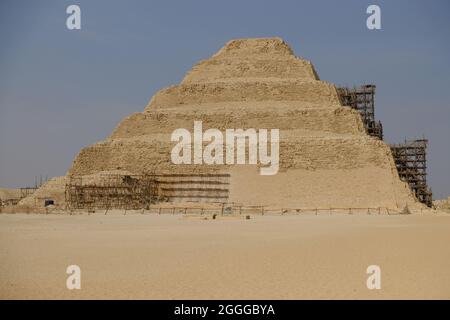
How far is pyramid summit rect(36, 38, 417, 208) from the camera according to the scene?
2029 inches

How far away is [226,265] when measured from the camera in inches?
592

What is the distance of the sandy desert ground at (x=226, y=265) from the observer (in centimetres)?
1170

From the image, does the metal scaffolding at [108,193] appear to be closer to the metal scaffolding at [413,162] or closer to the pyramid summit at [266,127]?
the pyramid summit at [266,127]

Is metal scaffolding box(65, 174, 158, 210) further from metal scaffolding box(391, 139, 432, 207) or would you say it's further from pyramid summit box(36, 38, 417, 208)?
metal scaffolding box(391, 139, 432, 207)

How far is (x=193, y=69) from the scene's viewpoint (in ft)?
240

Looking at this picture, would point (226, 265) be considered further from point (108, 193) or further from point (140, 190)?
point (140, 190)

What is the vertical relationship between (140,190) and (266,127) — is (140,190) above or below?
below

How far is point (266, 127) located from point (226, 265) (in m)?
45.1

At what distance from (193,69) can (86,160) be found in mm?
18398

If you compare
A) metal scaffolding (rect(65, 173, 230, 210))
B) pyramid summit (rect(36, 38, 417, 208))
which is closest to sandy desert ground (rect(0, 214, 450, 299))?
pyramid summit (rect(36, 38, 417, 208))

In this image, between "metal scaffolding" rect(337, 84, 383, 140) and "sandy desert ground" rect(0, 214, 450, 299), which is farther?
"metal scaffolding" rect(337, 84, 383, 140)

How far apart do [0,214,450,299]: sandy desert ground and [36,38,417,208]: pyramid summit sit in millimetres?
27454

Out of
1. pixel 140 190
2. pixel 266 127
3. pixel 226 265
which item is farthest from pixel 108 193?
pixel 226 265
